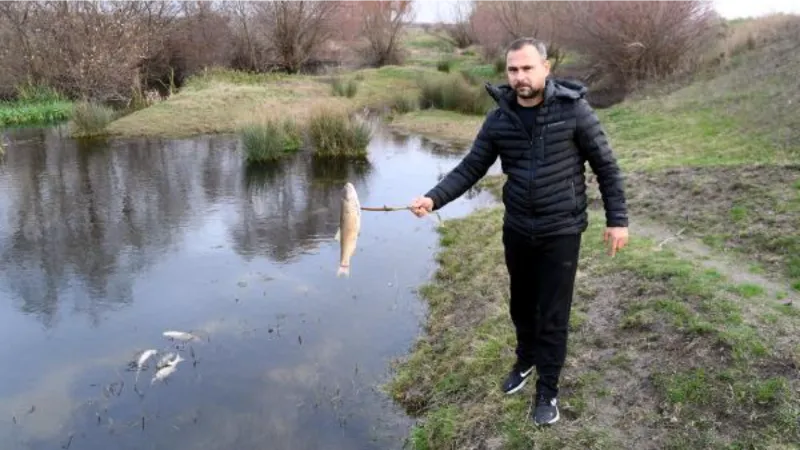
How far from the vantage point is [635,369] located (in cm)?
434

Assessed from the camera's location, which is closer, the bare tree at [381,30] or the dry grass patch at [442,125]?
the dry grass patch at [442,125]

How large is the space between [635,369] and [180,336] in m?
4.13

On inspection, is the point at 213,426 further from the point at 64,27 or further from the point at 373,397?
the point at 64,27

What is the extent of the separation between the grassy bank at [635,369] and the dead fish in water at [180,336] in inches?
83.2

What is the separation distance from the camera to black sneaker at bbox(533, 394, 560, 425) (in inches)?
154

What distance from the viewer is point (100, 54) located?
21000 mm

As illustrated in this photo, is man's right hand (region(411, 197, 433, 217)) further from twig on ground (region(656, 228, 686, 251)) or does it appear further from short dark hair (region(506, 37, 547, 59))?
twig on ground (region(656, 228, 686, 251))

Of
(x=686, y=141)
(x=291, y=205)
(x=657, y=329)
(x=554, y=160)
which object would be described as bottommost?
(x=291, y=205)

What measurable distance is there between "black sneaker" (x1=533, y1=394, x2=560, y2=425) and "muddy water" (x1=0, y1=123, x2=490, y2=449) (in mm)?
1265

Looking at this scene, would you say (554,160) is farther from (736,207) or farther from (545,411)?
(736,207)

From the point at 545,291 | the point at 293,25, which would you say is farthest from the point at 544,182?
the point at 293,25

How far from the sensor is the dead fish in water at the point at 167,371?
558 cm

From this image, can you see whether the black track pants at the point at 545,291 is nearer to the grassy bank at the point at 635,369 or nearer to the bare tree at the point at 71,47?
the grassy bank at the point at 635,369

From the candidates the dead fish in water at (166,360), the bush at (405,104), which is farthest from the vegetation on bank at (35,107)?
the dead fish in water at (166,360)
